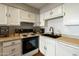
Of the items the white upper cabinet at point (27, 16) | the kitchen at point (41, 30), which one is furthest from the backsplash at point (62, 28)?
the white upper cabinet at point (27, 16)

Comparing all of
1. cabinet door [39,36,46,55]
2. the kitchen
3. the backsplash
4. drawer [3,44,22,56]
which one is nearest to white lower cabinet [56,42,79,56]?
the kitchen

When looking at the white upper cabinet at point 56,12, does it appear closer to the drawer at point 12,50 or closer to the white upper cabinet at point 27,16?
the white upper cabinet at point 27,16

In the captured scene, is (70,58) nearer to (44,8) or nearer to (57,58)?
(57,58)

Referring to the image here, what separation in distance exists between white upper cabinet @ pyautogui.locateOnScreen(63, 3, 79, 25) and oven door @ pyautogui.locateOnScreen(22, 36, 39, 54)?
1155 mm

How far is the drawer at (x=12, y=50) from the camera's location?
1.51m

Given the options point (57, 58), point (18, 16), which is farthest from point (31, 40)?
point (57, 58)

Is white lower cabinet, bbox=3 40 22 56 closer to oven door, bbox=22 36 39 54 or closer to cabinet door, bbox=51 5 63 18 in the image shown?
oven door, bbox=22 36 39 54

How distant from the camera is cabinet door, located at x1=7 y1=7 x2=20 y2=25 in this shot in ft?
5.99

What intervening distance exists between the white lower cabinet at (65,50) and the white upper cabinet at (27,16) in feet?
4.36

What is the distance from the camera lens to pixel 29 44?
6.90 feet

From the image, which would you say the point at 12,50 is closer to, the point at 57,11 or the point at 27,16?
the point at 27,16

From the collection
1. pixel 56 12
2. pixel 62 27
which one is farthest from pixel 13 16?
pixel 62 27

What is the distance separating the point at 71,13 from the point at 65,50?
2.60 feet

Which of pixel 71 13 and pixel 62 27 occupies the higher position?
pixel 71 13
